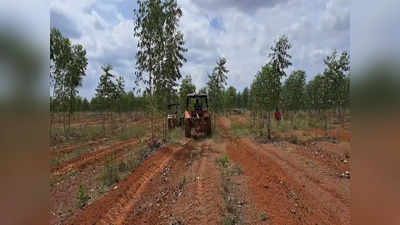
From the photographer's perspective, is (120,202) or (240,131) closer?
(120,202)

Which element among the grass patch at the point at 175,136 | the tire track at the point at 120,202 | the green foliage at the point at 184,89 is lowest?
the tire track at the point at 120,202

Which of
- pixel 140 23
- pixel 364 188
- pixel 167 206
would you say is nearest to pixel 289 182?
pixel 167 206

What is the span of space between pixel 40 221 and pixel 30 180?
0.19m

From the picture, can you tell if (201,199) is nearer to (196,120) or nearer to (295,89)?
(196,120)

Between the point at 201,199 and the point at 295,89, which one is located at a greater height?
the point at 295,89

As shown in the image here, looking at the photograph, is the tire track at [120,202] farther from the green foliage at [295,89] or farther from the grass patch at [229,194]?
the green foliage at [295,89]

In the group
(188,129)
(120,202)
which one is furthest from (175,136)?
(120,202)

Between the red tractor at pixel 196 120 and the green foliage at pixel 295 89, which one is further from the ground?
the green foliage at pixel 295 89

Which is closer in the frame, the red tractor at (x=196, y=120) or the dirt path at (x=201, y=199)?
the dirt path at (x=201, y=199)

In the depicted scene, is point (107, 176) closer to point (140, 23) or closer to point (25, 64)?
point (25, 64)

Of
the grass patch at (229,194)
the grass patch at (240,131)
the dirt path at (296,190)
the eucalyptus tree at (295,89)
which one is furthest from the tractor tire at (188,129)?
the eucalyptus tree at (295,89)

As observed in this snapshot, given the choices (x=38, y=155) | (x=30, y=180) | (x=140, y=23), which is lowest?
(x=30, y=180)

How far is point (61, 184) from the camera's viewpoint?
7.40m

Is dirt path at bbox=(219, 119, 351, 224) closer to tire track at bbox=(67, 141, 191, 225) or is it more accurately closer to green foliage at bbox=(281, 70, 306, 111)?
tire track at bbox=(67, 141, 191, 225)
